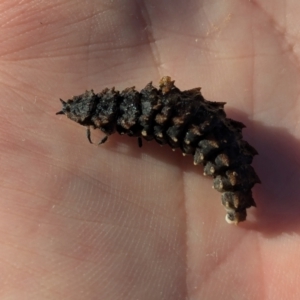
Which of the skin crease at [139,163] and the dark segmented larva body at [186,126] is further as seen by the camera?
the dark segmented larva body at [186,126]

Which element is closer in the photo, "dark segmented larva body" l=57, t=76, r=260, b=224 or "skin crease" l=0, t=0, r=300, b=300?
"skin crease" l=0, t=0, r=300, b=300

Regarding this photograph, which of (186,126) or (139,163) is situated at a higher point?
(186,126)

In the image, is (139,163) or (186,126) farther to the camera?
(139,163)

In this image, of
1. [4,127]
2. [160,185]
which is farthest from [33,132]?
[160,185]

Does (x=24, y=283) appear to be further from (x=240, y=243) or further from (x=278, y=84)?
(x=278, y=84)
